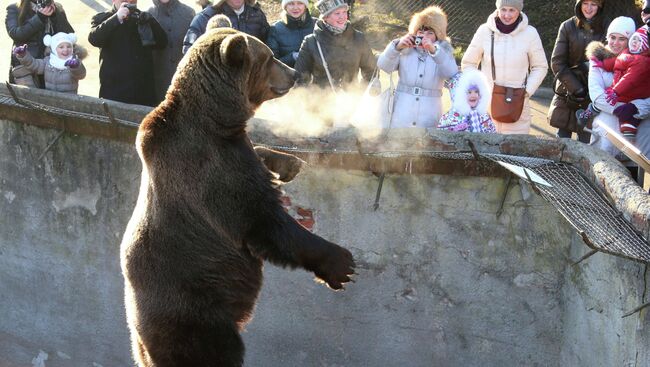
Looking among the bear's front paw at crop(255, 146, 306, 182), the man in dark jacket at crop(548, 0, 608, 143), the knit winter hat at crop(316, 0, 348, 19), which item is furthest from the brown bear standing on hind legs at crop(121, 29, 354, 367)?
the man in dark jacket at crop(548, 0, 608, 143)

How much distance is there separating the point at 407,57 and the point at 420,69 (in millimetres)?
148

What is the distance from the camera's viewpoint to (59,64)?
341 inches

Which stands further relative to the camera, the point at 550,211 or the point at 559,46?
the point at 559,46

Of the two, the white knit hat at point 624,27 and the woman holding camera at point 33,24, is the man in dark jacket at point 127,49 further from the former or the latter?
the white knit hat at point 624,27

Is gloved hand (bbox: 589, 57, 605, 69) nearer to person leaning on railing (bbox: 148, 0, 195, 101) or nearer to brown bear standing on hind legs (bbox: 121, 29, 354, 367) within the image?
brown bear standing on hind legs (bbox: 121, 29, 354, 367)

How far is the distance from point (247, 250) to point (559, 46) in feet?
15.5

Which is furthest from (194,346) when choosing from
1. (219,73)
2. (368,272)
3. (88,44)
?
(88,44)

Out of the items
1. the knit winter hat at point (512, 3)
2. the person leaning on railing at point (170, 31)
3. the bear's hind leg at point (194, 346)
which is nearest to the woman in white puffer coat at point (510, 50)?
the knit winter hat at point (512, 3)

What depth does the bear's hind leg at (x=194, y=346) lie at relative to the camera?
5098mm

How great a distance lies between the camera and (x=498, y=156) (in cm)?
633

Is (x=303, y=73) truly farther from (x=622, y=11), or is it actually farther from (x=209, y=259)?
(x=622, y=11)

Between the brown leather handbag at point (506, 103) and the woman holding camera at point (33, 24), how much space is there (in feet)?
13.8

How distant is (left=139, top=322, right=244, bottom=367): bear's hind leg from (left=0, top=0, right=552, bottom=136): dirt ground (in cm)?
714

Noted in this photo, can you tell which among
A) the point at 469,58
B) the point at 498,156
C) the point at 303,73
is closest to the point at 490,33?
the point at 469,58
